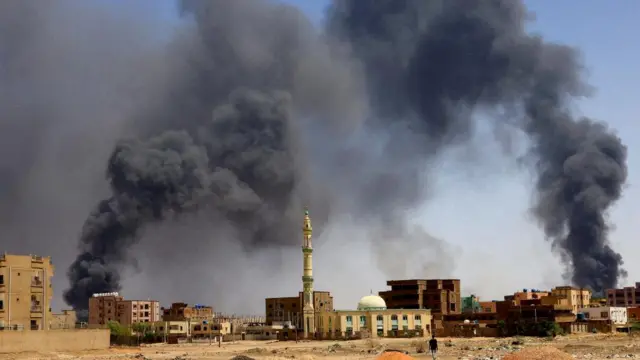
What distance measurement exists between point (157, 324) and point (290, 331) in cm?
2364

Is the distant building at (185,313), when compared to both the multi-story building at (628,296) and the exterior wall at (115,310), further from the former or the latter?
the multi-story building at (628,296)

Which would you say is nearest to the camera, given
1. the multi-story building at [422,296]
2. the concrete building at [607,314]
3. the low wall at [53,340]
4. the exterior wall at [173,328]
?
the low wall at [53,340]

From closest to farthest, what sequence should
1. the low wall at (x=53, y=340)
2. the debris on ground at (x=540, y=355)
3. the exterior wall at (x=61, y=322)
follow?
the debris on ground at (x=540, y=355) → the low wall at (x=53, y=340) → the exterior wall at (x=61, y=322)

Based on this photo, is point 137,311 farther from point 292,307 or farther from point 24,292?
point 24,292

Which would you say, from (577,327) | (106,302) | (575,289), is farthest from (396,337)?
(106,302)

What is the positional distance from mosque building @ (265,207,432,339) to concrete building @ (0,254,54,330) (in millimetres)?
53916

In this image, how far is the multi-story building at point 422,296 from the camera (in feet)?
451

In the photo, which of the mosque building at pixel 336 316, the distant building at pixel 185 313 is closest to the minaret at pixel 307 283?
the mosque building at pixel 336 316

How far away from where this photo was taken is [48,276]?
7388 centimetres

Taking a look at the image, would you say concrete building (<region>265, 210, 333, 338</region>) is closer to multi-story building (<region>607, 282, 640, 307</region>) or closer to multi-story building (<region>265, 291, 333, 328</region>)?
multi-story building (<region>265, 291, 333, 328</region>)

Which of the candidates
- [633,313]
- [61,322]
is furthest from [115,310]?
[633,313]

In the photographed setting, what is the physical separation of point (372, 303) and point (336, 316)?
840cm

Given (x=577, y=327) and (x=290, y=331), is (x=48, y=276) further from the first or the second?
(x=577, y=327)

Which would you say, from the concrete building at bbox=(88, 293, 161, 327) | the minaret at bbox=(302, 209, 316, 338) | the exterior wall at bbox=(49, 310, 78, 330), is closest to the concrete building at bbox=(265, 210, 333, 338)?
the minaret at bbox=(302, 209, 316, 338)
